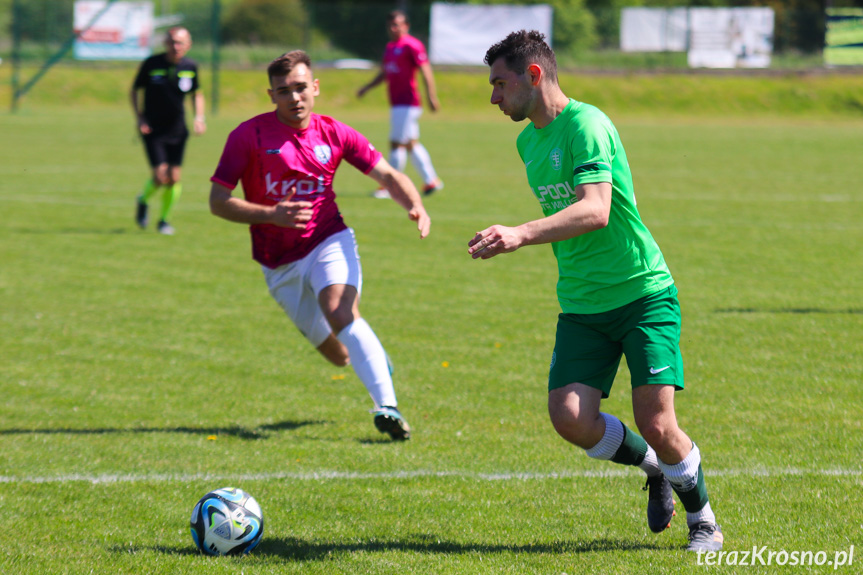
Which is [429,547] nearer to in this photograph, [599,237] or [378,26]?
[599,237]

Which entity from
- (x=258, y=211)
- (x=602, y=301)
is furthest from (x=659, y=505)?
(x=258, y=211)

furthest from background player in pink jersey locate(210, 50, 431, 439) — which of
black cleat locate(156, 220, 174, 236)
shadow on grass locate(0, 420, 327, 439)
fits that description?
black cleat locate(156, 220, 174, 236)

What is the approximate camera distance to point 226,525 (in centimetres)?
407

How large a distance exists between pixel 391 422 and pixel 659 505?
1.72 meters

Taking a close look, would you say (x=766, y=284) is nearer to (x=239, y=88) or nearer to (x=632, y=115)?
(x=632, y=115)

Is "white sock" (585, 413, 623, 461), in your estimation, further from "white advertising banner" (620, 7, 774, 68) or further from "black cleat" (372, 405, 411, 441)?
"white advertising banner" (620, 7, 774, 68)

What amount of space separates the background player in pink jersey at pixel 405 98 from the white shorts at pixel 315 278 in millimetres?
10230

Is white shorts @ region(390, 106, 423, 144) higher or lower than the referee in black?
lower

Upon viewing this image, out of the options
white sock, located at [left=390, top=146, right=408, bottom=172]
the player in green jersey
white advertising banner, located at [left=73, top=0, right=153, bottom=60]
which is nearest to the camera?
the player in green jersey

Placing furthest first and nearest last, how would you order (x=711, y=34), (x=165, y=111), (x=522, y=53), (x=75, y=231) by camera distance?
(x=711, y=34) < (x=75, y=231) < (x=165, y=111) < (x=522, y=53)

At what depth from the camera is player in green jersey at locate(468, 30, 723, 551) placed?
12.9 feet

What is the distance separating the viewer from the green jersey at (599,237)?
4000 millimetres

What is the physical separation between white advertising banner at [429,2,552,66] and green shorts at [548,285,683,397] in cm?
3892

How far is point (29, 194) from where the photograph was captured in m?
16.1
